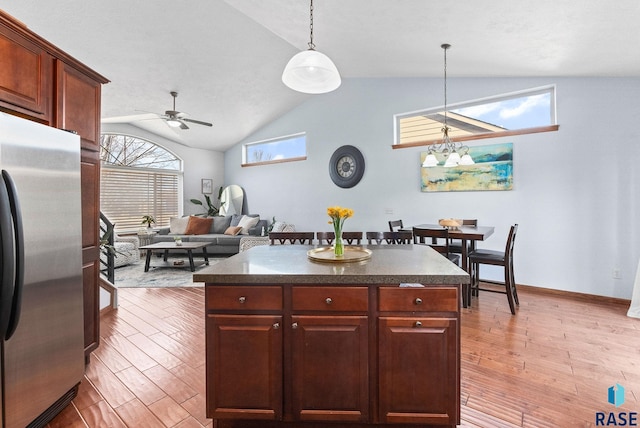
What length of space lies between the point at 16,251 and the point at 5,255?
0.24 feet

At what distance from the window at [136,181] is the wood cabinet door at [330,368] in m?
6.50

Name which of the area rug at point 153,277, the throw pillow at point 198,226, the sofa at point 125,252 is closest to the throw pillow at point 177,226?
the throw pillow at point 198,226

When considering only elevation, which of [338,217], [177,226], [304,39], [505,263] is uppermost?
[304,39]

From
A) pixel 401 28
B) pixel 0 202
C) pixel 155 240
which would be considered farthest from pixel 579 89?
pixel 155 240

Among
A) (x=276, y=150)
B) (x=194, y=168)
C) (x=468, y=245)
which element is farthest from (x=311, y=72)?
(x=194, y=168)

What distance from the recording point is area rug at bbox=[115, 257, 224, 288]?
4.36 meters

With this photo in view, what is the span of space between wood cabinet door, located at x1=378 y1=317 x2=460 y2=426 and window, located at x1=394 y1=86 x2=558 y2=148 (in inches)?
147

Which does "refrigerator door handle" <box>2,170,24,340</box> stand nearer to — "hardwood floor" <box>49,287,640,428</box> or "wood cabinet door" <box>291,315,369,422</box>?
"hardwood floor" <box>49,287,640,428</box>

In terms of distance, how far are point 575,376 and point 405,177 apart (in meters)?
3.43

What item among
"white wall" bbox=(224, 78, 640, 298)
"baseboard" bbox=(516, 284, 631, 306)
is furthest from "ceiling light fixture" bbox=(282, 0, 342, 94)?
"baseboard" bbox=(516, 284, 631, 306)

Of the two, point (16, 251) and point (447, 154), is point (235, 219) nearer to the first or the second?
point (447, 154)

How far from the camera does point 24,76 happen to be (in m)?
1.65

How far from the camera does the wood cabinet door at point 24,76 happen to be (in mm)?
1538

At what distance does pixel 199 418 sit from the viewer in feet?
5.51
